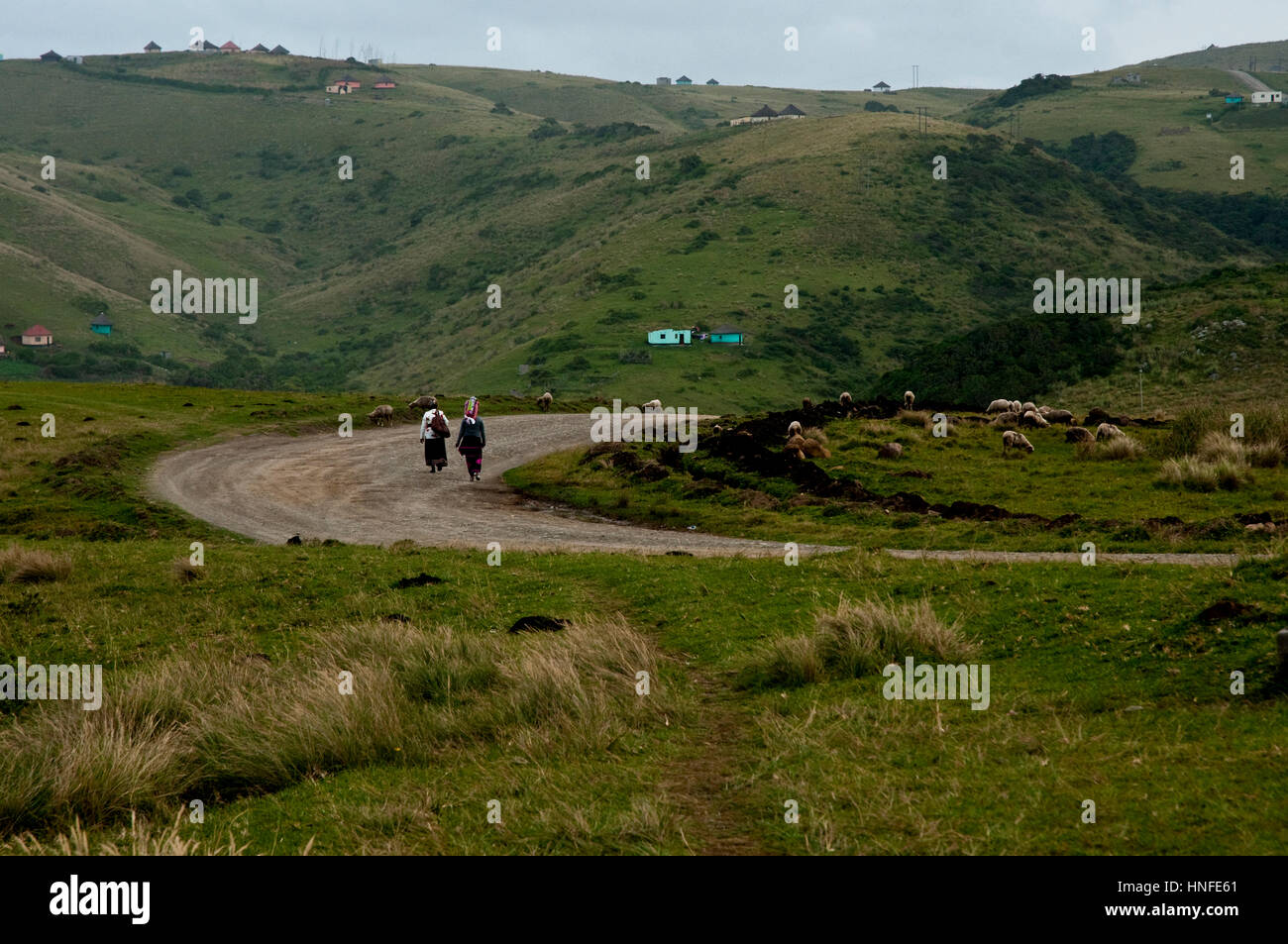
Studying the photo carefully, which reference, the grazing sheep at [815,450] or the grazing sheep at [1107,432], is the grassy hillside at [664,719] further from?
the grazing sheep at [1107,432]

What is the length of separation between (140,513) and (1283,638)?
84.0ft

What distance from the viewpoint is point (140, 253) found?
15300 centimetres

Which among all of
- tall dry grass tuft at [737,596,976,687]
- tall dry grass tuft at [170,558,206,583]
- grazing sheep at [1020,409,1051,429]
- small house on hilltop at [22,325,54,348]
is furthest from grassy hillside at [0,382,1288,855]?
small house on hilltop at [22,325,54,348]

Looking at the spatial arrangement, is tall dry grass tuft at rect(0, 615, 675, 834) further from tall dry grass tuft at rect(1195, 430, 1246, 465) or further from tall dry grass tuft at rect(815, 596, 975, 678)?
tall dry grass tuft at rect(1195, 430, 1246, 465)

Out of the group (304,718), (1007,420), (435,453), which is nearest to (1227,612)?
(304,718)

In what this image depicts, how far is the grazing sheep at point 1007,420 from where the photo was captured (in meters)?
37.1

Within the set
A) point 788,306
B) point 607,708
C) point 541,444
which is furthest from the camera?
point 788,306

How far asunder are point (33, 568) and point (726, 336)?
266ft

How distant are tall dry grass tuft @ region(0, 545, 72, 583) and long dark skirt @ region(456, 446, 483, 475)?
44.7 feet

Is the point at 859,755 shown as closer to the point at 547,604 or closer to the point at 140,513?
the point at 547,604

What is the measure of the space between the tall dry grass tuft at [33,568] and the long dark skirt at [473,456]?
13.6m

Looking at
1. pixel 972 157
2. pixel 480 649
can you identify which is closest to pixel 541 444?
pixel 480 649

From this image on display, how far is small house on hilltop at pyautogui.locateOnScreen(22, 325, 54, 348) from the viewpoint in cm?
11838

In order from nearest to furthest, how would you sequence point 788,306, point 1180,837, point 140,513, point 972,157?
point 1180,837 < point 140,513 < point 788,306 < point 972,157
